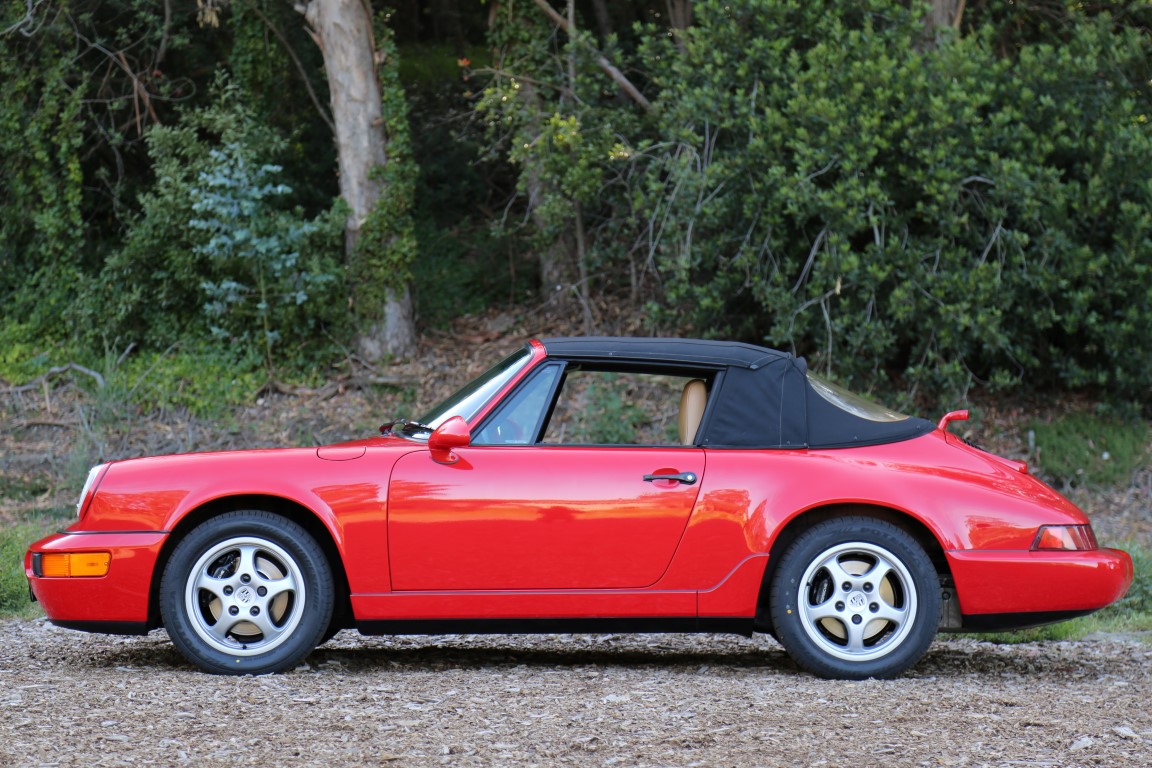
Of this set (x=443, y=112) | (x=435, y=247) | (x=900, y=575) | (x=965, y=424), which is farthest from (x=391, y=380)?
(x=900, y=575)

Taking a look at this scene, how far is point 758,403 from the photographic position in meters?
5.88

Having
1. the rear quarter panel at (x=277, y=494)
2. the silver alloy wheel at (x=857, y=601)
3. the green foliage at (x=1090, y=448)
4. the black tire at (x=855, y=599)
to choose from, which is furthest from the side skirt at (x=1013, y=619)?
the green foliage at (x=1090, y=448)

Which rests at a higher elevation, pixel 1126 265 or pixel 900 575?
pixel 1126 265

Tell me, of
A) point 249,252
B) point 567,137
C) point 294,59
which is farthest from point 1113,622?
point 294,59

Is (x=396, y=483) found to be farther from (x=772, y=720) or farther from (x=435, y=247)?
(x=435, y=247)

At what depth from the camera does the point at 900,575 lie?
567 cm

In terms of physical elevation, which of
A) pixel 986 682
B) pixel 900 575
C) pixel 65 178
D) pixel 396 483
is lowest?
pixel 986 682

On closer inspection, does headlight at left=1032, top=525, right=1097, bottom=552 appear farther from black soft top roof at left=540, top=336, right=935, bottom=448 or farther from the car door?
the car door

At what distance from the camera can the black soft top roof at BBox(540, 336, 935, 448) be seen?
5824 millimetres

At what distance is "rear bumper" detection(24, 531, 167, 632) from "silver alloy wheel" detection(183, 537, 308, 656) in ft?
0.62

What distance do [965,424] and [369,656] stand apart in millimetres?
8331

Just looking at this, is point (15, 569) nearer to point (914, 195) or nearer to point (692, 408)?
point (692, 408)

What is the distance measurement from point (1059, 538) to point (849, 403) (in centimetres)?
106

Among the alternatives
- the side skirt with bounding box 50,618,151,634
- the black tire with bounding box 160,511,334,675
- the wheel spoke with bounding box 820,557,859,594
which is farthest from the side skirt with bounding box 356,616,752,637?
the side skirt with bounding box 50,618,151,634
